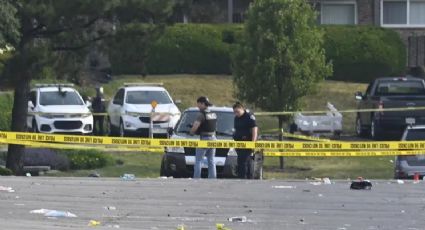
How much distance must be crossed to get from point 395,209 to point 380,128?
54.7 ft

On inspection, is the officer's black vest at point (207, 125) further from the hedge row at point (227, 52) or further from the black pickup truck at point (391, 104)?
the hedge row at point (227, 52)

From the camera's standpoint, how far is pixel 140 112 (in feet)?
111

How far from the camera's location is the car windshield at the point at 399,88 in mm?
33406

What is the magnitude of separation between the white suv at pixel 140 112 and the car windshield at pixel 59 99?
1.04 m

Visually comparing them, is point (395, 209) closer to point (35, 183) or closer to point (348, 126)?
point (35, 183)

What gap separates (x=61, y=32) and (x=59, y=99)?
29.7 feet

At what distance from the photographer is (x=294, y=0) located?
30297 millimetres

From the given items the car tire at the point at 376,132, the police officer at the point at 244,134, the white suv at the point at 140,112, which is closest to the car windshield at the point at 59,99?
the white suv at the point at 140,112

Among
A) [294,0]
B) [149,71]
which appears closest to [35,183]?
[294,0]

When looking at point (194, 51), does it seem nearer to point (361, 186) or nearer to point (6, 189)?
point (361, 186)

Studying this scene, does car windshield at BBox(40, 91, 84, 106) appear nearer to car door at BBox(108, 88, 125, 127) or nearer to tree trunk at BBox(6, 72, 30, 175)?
car door at BBox(108, 88, 125, 127)

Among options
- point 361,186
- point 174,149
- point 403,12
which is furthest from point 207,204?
point 403,12

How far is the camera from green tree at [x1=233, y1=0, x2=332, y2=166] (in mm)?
29875

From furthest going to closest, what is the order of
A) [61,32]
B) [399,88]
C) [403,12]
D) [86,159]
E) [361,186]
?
[403,12]
[399,88]
[86,159]
[61,32]
[361,186]
